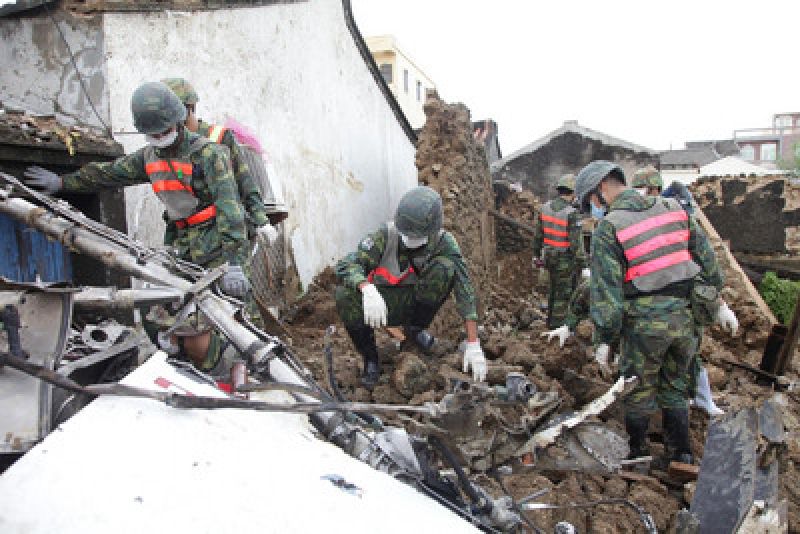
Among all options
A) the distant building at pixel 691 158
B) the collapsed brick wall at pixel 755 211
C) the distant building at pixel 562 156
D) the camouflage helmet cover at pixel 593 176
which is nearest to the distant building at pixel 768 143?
the distant building at pixel 691 158

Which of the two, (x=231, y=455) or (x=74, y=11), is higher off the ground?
(x=74, y=11)

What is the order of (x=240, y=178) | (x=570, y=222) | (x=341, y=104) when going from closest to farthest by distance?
(x=240, y=178), (x=570, y=222), (x=341, y=104)

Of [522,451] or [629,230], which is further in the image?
[629,230]

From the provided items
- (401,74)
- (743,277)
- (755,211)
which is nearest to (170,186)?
(743,277)

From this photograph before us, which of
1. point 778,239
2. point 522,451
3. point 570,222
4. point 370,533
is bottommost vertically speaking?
point 778,239

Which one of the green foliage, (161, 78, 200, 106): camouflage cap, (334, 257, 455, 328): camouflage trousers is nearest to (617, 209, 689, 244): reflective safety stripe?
(334, 257, 455, 328): camouflage trousers

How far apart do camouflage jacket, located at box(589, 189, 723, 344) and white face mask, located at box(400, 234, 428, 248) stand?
3.65 ft

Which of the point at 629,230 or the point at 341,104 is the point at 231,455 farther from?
the point at 341,104

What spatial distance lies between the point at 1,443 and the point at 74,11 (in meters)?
3.76

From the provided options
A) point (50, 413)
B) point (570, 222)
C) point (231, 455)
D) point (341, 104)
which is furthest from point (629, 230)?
point (341, 104)

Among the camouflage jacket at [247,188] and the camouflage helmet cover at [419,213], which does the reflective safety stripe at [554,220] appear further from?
the camouflage jacket at [247,188]

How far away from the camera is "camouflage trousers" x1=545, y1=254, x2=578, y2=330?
22.4 ft

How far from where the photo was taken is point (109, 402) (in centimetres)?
140

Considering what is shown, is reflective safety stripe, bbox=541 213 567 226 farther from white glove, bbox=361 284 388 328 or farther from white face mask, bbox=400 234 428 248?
white glove, bbox=361 284 388 328
